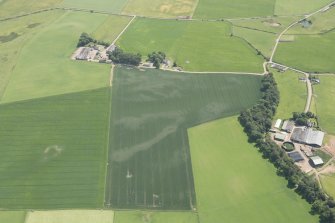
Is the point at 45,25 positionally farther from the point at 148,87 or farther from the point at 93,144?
the point at 93,144

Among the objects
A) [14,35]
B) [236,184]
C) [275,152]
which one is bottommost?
[236,184]

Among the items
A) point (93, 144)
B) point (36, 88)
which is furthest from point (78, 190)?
point (36, 88)

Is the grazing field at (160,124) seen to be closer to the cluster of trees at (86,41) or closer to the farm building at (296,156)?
the cluster of trees at (86,41)

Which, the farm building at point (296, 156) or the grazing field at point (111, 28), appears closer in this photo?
the farm building at point (296, 156)

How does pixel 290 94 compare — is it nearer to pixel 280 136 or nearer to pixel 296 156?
pixel 280 136

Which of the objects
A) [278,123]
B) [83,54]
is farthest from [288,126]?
[83,54]

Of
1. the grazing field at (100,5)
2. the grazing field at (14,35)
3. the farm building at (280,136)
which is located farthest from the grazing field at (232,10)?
the farm building at (280,136)
